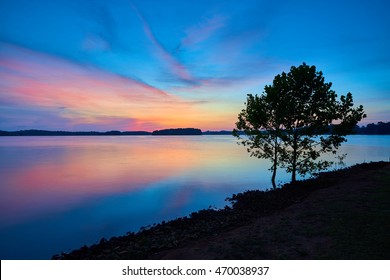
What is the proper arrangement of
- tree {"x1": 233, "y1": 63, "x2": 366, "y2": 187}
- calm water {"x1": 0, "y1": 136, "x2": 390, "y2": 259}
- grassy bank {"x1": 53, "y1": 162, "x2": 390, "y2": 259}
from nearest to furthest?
1. grassy bank {"x1": 53, "y1": 162, "x2": 390, "y2": 259}
2. calm water {"x1": 0, "y1": 136, "x2": 390, "y2": 259}
3. tree {"x1": 233, "y1": 63, "x2": 366, "y2": 187}

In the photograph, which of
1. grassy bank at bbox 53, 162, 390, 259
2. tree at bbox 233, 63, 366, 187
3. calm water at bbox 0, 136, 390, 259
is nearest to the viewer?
grassy bank at bbox 53, 162, 390, 259

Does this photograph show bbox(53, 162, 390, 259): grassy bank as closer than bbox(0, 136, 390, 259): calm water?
Yes

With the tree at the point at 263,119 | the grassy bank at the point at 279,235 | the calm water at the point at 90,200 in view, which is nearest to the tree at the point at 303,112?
the tree at the point at 263,119

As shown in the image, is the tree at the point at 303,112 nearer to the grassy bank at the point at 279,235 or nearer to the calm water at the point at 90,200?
the grassy bank at the point at 279,235

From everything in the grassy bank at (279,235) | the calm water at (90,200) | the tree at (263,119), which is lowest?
the calm water at (90,200)

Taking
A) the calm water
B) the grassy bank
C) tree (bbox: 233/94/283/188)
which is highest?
tree (bbox: 233/94/283/188)

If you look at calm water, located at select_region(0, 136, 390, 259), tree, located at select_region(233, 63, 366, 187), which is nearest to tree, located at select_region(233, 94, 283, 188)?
tree, located at select_region(233, 63, 366, 187)

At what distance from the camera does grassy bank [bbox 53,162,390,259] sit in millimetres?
9938

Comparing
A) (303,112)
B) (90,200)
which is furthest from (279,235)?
(90,200)

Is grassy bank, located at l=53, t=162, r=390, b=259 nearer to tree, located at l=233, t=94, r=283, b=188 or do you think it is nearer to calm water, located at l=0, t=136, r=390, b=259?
calm water, located at l=0, t=136, r=390, b=259

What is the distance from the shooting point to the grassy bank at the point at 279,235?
994 cm

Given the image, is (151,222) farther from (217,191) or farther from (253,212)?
(217,191)
